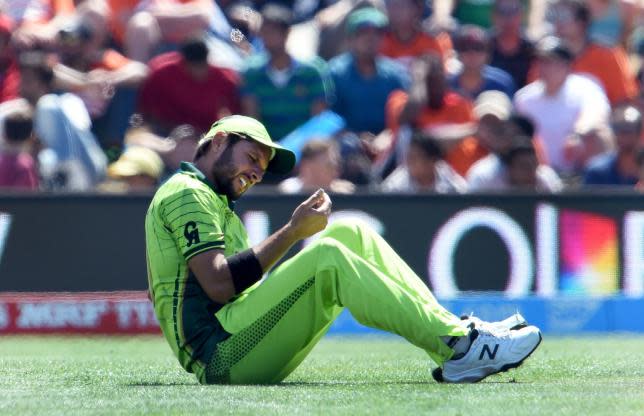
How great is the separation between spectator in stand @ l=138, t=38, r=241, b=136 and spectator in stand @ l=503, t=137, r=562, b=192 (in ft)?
9.06

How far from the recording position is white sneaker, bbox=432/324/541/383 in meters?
6.38

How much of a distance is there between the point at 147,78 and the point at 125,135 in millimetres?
603

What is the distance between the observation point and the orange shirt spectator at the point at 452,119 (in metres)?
13.2

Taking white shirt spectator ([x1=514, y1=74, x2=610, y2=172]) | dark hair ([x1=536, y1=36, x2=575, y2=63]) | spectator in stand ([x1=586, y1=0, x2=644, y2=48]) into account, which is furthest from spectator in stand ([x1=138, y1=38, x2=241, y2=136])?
spectator in stand ([x1=586, y1=0, x2=644, y2=48])

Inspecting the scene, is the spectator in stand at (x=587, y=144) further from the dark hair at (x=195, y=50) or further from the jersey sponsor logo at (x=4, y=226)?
the jersey sponsor logo at (x=4, y=226)

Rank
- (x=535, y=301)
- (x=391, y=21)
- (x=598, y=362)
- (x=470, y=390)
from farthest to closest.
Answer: (x=391, y=21) < (x=535, y=301) < (x=598, y=362) < (x=470, y=390)

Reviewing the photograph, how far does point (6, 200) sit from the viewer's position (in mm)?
11992

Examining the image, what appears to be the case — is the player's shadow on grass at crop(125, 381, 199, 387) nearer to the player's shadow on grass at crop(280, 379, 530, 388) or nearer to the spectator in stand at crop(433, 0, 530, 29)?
the player's shadow on grass at crop(280, 379, 530, 388)

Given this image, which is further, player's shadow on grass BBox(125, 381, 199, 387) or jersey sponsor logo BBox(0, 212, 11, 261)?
jersey sponsor logo BBox(0, 212, 11, 261)

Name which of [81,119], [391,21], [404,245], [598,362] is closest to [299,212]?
[598,362]

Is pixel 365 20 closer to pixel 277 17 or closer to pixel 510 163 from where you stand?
pixel 277 17

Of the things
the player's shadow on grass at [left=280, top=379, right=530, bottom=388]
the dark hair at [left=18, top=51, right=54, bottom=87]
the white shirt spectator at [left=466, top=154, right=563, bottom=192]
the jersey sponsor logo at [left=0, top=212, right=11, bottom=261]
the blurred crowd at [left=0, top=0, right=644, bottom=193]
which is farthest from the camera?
the dark hair at [left=18, top=51, right=54, bottom=87]

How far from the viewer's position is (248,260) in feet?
20.4

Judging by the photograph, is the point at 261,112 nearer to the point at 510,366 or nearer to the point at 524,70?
the point at 524,70
